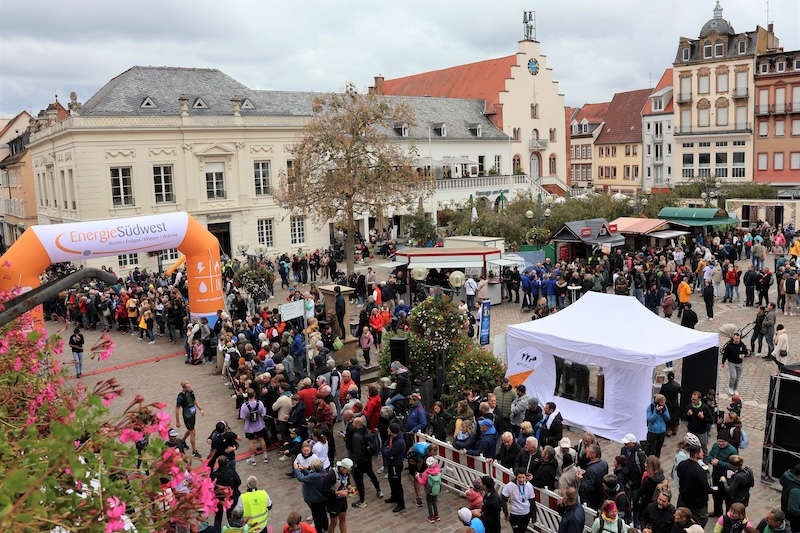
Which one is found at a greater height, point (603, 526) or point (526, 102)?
point (526, 102)

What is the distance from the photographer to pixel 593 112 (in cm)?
7475

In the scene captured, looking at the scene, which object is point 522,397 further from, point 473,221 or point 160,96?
point 160,96

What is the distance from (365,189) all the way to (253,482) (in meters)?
23.3

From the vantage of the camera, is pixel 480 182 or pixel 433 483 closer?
pixel 433 483

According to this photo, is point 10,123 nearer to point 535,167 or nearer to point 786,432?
point 535,167

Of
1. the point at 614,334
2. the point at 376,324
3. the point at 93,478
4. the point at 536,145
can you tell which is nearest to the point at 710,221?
the point at 376,324

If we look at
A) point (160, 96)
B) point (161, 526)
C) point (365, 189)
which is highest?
point (160, 96)

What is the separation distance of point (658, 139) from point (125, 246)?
2111 inches

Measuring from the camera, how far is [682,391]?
45.5ft

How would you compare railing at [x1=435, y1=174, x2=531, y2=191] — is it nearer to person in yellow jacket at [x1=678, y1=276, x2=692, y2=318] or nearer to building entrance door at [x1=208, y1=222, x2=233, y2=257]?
building entrance door at [x1=208, y1=222, x2=233, y2=257]

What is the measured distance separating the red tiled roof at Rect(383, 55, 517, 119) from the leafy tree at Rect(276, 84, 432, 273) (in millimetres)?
25032

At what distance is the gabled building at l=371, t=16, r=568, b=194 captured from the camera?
54.8 m

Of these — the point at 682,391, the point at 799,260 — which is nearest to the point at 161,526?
the point at 682,391

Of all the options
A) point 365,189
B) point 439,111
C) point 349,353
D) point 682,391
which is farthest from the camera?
point 439,111
